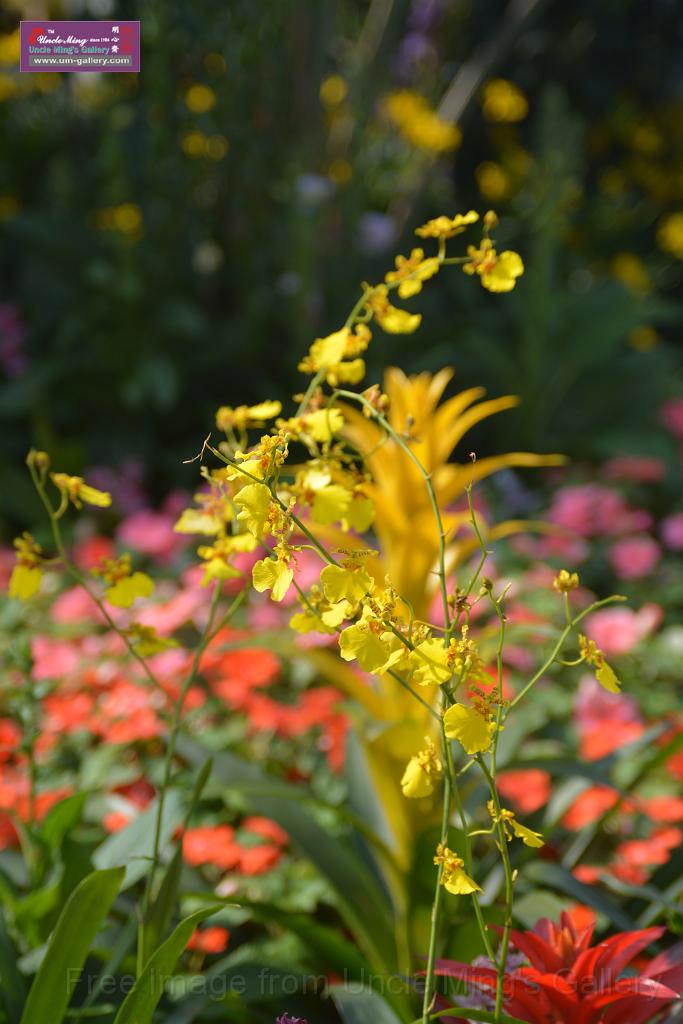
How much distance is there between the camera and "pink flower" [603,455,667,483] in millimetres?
3070

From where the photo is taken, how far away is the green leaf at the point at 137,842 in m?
1.19

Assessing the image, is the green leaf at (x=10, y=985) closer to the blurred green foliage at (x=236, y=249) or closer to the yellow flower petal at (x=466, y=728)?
the yellow flower petal at (x=466, y=728)

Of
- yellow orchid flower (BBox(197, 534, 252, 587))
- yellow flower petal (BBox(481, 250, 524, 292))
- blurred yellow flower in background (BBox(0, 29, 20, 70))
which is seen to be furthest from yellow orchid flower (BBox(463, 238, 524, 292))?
blurred yellow flower in background (BBox(0, 29, 20, 70))

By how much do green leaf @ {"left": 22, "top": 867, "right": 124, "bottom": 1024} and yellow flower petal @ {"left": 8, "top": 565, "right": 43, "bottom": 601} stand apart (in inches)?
11.3

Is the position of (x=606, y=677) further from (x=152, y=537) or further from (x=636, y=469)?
(x=636, y=469)

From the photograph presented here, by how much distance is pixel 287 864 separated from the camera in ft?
5.19

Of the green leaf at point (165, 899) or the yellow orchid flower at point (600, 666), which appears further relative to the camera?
the green leaf at point (165, 899)

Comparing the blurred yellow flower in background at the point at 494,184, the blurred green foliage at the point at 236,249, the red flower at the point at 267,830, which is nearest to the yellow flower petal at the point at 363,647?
the red flower at the point at 267,830

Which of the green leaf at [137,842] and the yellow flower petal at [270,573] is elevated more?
the yellow flower petal at [270,573]

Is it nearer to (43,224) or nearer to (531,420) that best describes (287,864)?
(531,420)

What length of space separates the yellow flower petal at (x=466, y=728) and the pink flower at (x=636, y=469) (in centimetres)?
244

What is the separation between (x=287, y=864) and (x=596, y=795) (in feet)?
1.73

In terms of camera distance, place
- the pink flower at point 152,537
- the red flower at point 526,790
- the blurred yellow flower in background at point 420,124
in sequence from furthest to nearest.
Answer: the blurred yellow flower in background at point 420,124
the pink flower at point 152,537
the red flower at point 526,790

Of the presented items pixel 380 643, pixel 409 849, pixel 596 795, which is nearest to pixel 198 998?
pixel 409 849
